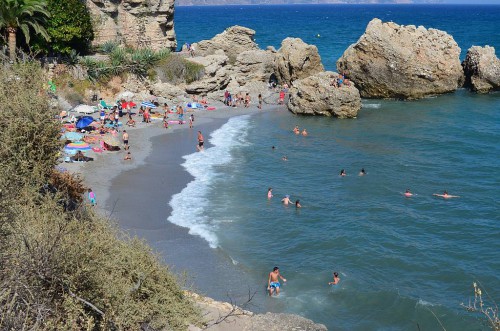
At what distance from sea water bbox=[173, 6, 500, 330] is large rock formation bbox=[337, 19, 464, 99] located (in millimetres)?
8574

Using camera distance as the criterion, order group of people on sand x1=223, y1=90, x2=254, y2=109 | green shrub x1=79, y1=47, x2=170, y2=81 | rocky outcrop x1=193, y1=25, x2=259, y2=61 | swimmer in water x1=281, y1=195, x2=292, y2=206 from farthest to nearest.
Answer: rocky outcrop x1=193, y1=25, x2=259, y2=61
group of people on sand x1=223, y1=90, x2=254, y2=109
green shrub x1=79, y1=47, x2=170, y2=81
swimmer in water x1=281, y1=195, x2=292, y2=206

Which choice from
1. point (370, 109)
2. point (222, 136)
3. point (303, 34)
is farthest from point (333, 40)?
point (222, 136)

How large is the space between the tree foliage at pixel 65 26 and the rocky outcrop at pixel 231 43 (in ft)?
54.5

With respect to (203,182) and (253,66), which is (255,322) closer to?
(203,182)

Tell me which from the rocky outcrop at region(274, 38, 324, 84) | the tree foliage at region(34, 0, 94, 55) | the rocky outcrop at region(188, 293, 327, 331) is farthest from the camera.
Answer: the rocky outcrop at region(274, 38, 324, 84)

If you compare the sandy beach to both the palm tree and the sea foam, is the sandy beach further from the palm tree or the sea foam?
the palm tree

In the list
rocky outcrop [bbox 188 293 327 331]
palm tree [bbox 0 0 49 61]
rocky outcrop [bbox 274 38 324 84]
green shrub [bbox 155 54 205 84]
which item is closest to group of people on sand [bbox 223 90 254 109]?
green shrub [bbox 155 54 205 84]

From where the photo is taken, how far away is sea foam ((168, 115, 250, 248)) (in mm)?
24406

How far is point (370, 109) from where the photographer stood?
49.7m

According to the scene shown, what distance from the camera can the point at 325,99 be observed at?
1825 inches

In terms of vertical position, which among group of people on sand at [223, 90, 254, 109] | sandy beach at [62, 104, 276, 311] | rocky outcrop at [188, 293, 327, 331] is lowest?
group of people on sand at [223, 90, 254, 109]

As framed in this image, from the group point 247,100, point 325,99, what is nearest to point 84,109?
point 247,100

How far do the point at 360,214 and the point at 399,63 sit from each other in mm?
28898

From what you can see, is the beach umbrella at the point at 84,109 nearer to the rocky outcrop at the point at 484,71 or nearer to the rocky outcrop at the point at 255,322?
the rocky outcrop at the point at 255,322
